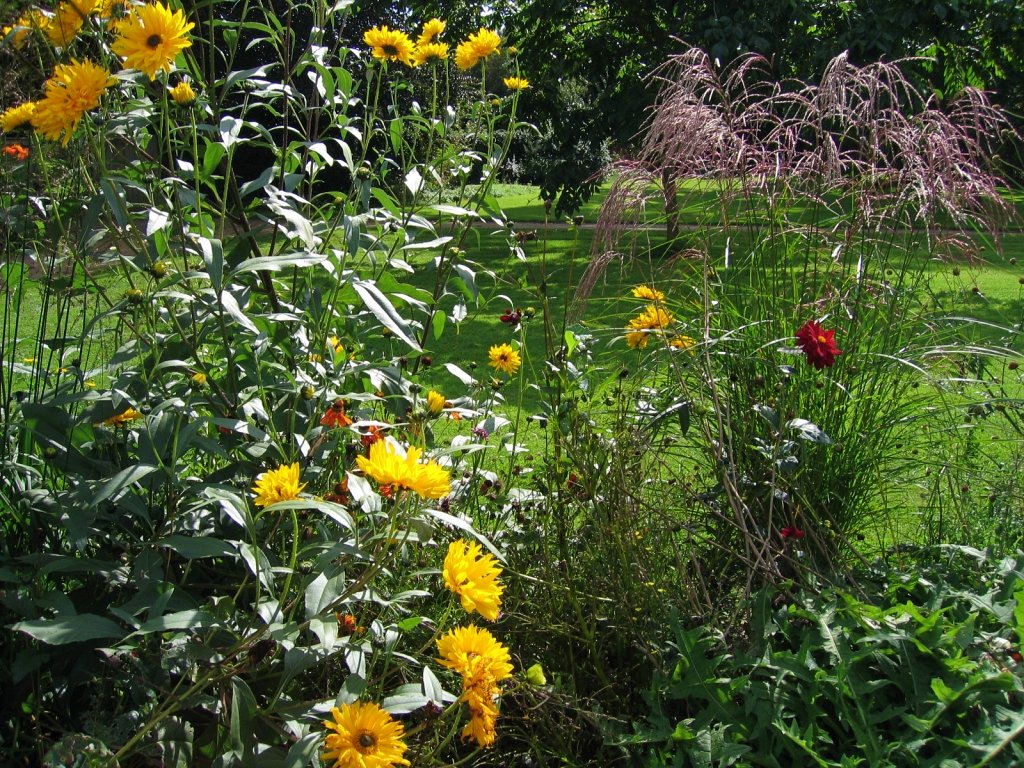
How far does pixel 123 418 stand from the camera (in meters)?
1.84

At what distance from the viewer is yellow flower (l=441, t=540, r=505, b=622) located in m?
1.24

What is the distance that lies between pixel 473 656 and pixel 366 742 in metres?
0.22

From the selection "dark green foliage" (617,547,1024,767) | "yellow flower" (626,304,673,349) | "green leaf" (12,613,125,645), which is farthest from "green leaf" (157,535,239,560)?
"yellow flower" (626,304,673,349)

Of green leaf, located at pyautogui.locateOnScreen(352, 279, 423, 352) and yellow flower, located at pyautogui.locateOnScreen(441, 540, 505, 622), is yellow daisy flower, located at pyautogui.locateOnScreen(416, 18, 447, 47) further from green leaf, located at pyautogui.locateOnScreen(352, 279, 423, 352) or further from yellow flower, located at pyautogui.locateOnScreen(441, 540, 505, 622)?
yellow flower, located at pyautogui.locateOnScreen(441, 540, 505, 622)

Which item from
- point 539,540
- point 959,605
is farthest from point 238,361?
point 959,605

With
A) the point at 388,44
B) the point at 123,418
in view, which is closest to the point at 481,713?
the point at 123,418

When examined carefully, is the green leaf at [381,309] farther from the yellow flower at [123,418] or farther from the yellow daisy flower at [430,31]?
the yellow daisy flower at [430,31]

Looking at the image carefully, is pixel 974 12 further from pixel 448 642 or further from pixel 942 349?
pixel 448 642

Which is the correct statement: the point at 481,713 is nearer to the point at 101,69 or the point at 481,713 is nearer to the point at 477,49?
the point at 101,69

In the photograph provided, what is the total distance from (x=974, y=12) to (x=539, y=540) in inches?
293

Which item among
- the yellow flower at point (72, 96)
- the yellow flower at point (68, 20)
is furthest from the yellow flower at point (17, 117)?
the yellow flower at point (72, 96)

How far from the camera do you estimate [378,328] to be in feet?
7.71

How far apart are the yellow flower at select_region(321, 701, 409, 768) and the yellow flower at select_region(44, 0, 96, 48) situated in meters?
1.23

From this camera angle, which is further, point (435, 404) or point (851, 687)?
point (435, 404)
